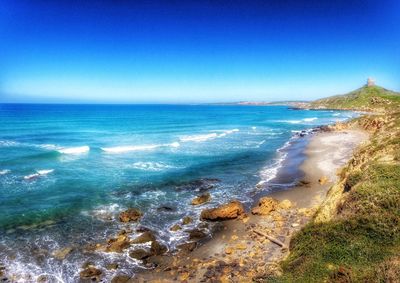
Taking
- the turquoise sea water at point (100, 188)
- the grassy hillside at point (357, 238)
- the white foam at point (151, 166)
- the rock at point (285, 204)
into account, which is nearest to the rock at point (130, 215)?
the turquoise sea water at point (100, 188)

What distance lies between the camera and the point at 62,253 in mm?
15602

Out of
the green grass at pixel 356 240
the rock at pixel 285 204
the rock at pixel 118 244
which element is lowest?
the rock at pixel 118 244

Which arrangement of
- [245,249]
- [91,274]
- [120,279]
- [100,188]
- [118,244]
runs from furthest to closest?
1. [100,188]
2. [118,244]
3. [245,249]
4. [91,274]
5. [120,279]

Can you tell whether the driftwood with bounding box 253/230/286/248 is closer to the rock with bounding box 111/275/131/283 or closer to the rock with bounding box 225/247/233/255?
the rock with bounding box 225/247/233/255

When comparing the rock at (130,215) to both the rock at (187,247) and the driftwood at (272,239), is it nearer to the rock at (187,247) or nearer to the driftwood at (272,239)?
the rock at (187,247)

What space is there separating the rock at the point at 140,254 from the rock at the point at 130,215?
397 cm

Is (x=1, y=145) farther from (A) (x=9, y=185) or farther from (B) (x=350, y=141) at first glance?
(B) (x=350, y=141)

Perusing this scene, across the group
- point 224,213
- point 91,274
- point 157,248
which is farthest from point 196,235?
point 91,274

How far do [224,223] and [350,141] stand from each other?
36.9 m

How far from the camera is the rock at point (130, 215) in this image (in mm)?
19516

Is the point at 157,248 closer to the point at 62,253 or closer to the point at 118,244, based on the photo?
the point at 118,244

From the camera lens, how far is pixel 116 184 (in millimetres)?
27531

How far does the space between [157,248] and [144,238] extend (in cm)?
144

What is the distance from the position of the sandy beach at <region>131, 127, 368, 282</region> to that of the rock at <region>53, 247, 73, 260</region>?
4.41 metres
